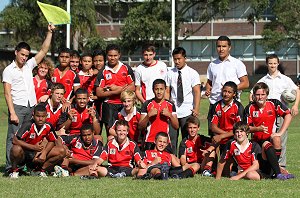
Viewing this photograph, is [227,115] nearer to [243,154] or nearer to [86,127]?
[243,154]

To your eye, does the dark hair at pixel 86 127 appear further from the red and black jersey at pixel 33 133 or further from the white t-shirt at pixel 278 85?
the white t-shirt at pixel 278 85

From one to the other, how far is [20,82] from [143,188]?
323 centimetres

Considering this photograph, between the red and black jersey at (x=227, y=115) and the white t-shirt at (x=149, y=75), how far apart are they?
127 centimetres

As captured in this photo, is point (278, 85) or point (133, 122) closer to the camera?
point (278, 85)

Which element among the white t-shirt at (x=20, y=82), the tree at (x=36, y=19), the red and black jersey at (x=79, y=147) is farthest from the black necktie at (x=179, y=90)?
the tree at (x=36, y=19)

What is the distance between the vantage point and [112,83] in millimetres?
12766

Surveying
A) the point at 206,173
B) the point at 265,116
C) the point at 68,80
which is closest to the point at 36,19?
the point at 68,80

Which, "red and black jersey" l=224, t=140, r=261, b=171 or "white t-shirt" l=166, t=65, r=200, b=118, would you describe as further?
"white t-shirt" l=166, t=65, r=200, b=118

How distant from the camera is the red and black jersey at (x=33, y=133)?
1185 cm

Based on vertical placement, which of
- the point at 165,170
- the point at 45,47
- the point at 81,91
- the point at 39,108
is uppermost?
the point at 45,47

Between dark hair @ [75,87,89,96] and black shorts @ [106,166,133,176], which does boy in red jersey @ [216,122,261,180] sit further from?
dark hair @ [75,87,89,96]

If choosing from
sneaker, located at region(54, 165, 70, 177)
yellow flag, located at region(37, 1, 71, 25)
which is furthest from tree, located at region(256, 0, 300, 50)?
sneaker, located at region(54, 165, 70, 177)

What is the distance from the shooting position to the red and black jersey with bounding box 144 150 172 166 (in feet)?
38.9

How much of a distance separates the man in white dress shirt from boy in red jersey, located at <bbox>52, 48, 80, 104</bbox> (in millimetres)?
807
